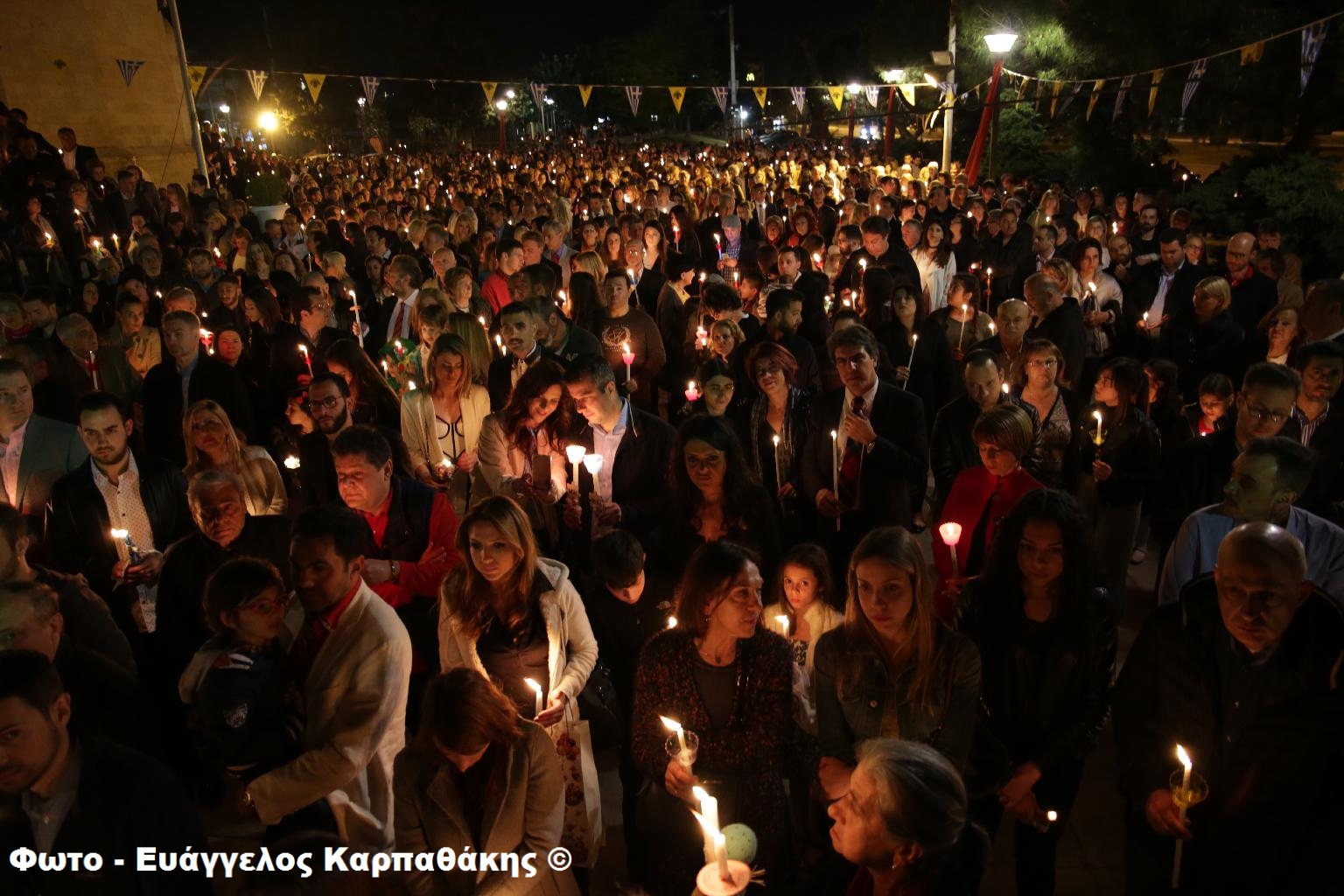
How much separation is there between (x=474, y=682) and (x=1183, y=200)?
46.9ft

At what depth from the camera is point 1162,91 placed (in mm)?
15320

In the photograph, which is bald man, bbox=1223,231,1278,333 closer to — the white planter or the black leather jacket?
the black leather jacket

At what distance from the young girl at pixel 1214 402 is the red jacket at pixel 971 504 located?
1.77 metres

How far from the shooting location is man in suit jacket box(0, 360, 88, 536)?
450 cm

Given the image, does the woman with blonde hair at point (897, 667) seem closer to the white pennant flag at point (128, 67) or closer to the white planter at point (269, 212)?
the white planter at point (269, 212)

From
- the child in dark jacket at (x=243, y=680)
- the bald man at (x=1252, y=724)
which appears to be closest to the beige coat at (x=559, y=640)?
the child in dark jacket at (x=243, y=680)

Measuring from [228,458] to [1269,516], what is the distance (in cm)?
460

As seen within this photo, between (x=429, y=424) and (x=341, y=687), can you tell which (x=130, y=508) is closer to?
(x=429, y=424)

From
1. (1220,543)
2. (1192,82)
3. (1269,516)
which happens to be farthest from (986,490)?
(1192,82)

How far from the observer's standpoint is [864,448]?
15.2ft

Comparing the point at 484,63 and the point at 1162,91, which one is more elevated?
the point at 484,63

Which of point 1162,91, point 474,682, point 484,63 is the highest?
point 484,63

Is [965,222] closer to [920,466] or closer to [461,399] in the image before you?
[920,466]

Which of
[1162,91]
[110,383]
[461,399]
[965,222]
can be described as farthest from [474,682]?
[1162,91]
